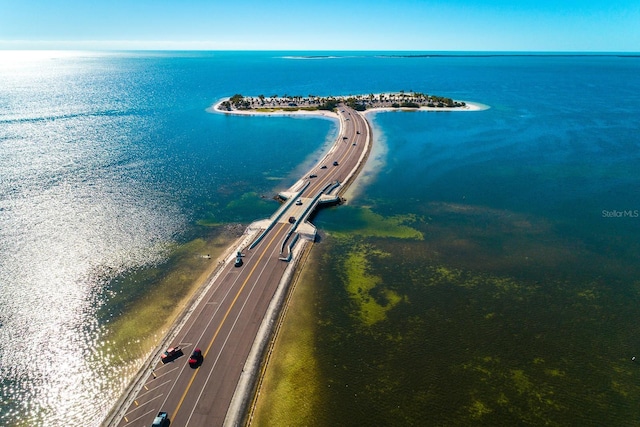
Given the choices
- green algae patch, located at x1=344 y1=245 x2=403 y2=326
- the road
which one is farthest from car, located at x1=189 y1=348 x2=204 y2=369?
green algae patch, located at x1=344 y1=245 x2=403 y2=326

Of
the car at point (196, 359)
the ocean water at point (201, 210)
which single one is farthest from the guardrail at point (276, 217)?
the car at point (196, 359)

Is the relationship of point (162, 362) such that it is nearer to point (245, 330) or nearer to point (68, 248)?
point (245, 330)

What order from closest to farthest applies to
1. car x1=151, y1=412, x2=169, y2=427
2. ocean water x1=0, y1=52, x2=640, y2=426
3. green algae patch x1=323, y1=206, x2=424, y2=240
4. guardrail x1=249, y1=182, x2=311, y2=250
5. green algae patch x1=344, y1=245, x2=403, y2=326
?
car x1=151, y1=412, x2=169, y2=427
ocean water x1=0, y1=52, x2=640, y2=426
green algae patch x1=344, y1=245, x2=403, y2=326
guardrail x1=249, y1=182, x2=311, y2=250
green algae patch x1=323, y1=206, x2=424, y2=240

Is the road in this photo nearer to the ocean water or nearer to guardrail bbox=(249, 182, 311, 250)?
guardrail bbox=(249, 182, 311, 250)

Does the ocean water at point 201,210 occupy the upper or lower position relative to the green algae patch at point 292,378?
upper

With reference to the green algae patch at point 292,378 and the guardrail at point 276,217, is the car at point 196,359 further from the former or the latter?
the guardrail at point 276,217

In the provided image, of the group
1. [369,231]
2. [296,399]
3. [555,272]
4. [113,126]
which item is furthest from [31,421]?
[113,126]
